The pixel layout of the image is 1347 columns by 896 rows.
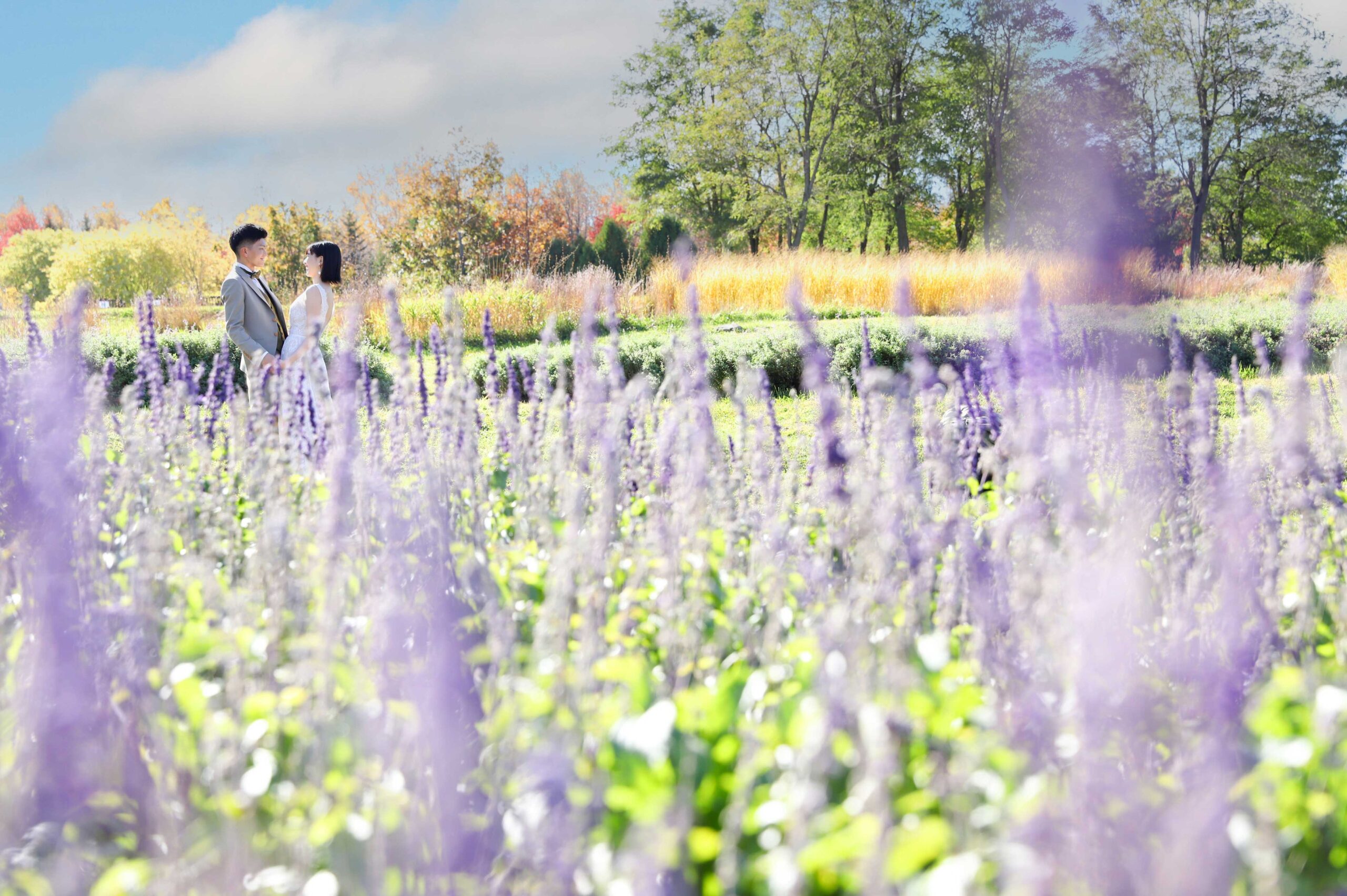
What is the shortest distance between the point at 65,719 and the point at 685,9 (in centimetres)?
4308

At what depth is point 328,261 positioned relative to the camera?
6.07 meters

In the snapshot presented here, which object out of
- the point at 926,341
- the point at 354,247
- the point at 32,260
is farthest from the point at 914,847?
the point at 32,260

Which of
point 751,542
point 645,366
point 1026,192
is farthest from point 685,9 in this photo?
point 751,542

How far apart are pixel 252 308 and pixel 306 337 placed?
0.38 m

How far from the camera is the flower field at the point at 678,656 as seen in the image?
1201 millimetres

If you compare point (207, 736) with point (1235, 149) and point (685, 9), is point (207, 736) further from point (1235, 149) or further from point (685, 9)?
point (685, 9)

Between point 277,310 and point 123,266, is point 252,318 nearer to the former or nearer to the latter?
point 277,310

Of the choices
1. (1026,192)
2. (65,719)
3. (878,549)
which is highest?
(1026,192)

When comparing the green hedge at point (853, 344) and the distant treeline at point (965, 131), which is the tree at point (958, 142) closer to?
the distant treeline at point (965, 131)

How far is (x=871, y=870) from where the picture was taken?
84cm

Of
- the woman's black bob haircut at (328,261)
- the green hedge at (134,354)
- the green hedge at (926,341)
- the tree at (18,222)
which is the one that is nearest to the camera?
the woman's black bob haircut at (328,261)

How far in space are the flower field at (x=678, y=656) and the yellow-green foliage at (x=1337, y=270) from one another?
71.0 ft

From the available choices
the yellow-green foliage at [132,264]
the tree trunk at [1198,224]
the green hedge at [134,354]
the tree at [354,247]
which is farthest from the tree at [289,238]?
the tree trunk at [1198,224]

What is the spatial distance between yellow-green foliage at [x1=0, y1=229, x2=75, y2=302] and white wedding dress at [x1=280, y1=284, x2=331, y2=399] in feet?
148
